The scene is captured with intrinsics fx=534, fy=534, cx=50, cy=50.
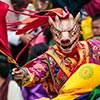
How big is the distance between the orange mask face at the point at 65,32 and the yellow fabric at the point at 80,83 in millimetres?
133

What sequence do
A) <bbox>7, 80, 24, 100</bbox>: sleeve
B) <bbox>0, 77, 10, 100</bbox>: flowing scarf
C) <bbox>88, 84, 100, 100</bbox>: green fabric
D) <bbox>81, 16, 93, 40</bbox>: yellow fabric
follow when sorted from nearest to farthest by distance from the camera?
<bbox>88, 84, 100, 100</bbox>: green fabric, <bbox>7, 80, 24, 100</bbox>: sleeve, <bbox>0, 77, 10, 100</bbox>: flowing scarf, <bbox>81, 16, 93, 40</bbox>: yellow fabric

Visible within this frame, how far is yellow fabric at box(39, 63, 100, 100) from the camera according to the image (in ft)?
9.21

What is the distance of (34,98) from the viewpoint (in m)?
3.32

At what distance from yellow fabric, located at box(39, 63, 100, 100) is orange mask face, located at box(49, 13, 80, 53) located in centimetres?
13

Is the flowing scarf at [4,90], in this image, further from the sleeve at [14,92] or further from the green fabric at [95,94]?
the green fabric at [95,94]

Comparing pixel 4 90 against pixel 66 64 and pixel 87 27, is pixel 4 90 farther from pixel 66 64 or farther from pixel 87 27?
pixel 87 27

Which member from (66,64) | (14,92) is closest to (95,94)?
(66,64)

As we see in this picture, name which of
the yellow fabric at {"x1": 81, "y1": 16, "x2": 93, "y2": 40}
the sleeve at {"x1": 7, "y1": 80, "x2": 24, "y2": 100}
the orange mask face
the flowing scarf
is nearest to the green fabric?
the orange mask face

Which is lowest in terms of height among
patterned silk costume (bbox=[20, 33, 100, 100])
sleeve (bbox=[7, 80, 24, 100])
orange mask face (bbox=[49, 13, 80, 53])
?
sleeve (bbox=[7, 80, 24, 100])

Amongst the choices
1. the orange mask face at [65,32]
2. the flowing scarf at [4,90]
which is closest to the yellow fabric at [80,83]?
the orange mask face at [65,32]

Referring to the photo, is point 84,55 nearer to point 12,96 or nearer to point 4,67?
point 12,96

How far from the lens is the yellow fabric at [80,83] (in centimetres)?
281

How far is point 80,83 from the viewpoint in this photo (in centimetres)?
281

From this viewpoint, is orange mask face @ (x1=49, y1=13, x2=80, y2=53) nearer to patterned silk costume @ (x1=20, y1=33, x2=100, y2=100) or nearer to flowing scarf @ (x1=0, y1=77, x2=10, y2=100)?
patterned silk costume @ (x1=20, y1=33, x2=100, y2=100)
